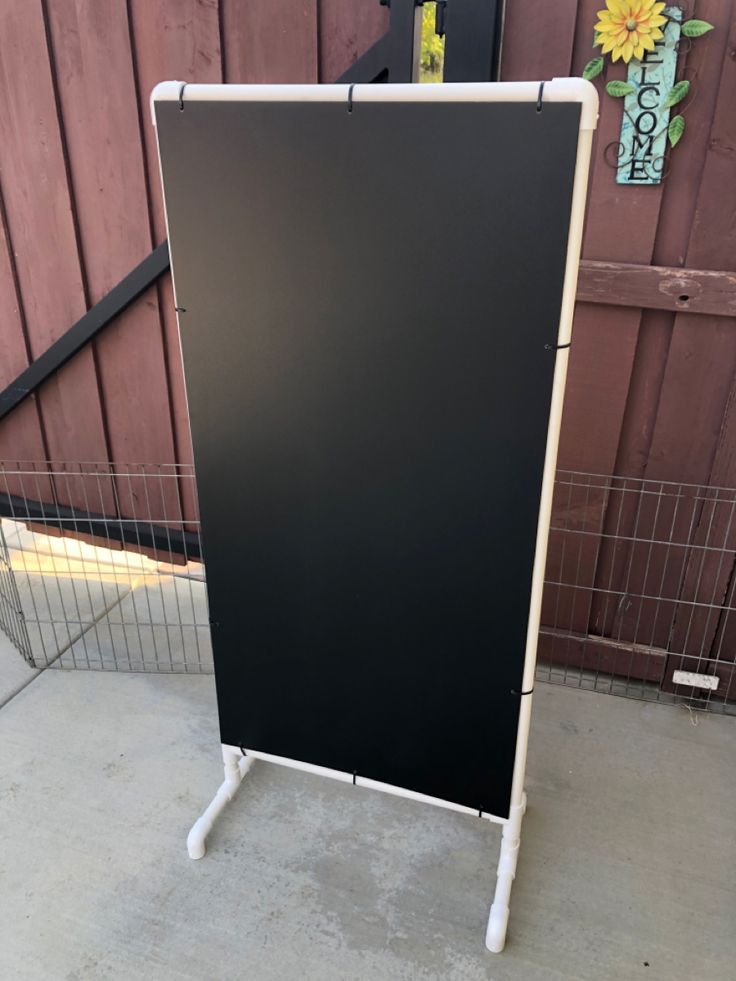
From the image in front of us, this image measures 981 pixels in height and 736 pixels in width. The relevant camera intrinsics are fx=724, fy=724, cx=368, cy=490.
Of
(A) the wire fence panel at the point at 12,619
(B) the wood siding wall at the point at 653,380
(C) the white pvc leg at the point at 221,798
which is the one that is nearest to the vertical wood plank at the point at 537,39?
(B) the wood siding wall at the point at 653,380

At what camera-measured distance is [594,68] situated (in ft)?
5.85

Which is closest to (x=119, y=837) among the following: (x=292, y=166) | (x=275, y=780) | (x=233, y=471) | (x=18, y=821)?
(x=18, y=821)

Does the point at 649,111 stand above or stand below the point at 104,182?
above

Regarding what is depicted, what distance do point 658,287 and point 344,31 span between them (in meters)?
1.16

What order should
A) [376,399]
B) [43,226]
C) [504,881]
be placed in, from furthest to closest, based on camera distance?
[43,226]
[504,881]
[376,399]

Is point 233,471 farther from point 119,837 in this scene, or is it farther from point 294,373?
point 119,837

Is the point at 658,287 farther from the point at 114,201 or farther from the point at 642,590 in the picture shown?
the point at 114,201

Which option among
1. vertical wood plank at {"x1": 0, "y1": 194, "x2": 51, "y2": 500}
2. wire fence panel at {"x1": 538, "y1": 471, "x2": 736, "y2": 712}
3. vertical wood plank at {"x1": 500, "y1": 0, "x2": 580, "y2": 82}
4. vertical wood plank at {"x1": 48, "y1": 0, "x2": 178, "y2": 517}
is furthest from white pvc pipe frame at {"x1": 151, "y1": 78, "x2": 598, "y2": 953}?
vertical wood plank at {"x1": 0, "y1": 194, "x2": 51, "y2": 500}

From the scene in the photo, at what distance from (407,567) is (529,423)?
0.39 metres

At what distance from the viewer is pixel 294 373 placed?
4.54 feet

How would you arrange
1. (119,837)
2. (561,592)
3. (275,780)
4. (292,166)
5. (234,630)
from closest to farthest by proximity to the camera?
1. (292,166)
2. (234,630)
3. (119,837)
4. (275,780)
5. (561,592)

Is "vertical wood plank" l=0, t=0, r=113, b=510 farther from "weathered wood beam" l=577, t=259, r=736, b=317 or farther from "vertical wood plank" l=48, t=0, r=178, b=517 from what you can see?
"weathered wood beam" l=577, t=259, r=736, b=317

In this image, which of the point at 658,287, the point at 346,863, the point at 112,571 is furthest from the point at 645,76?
the point at 112,571

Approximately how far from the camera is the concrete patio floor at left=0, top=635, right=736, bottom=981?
154cm
